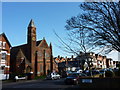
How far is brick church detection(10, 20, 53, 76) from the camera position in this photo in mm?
49156

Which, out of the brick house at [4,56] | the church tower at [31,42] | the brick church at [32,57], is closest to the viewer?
the brick house at [4,56]

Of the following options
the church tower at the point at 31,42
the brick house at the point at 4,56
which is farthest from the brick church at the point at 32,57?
the brick house at the point at 4,56

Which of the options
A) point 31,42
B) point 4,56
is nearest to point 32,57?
point 31,42

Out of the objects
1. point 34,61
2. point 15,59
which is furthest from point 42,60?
point 15,59

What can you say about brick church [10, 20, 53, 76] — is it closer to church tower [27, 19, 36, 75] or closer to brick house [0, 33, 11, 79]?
church tower [27, 19, 36, 75]

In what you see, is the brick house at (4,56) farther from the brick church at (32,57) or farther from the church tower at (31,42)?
the church tower at (31,42)

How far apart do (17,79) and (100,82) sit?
923 inches

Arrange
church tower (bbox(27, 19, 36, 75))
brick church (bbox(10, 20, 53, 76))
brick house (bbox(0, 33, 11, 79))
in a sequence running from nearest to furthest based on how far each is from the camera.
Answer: brick house (bbox(0, 33, 11, 79)) → brick church (bbox(10, 20, 53, 76)) → church tower (bbox(27, 19, 36, 75))

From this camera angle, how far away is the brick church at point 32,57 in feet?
161

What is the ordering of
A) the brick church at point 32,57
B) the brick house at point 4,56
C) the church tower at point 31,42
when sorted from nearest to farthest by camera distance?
the brick house at point 4,56
the brick church at point 32,57
the church tower at point 31,42

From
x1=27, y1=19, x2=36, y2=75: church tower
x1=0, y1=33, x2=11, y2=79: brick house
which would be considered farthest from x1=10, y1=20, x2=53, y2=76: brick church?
x1=0, y1=33, x2=11, y2=79: brick house

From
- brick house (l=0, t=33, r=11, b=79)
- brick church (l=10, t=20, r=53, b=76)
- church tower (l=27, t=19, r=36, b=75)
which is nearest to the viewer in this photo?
brick house (l=0, t=33, r=11, b=79)

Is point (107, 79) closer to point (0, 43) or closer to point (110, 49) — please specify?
point (110, 49)

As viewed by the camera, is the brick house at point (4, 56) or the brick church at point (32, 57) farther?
the brick church at point (32, 57)
